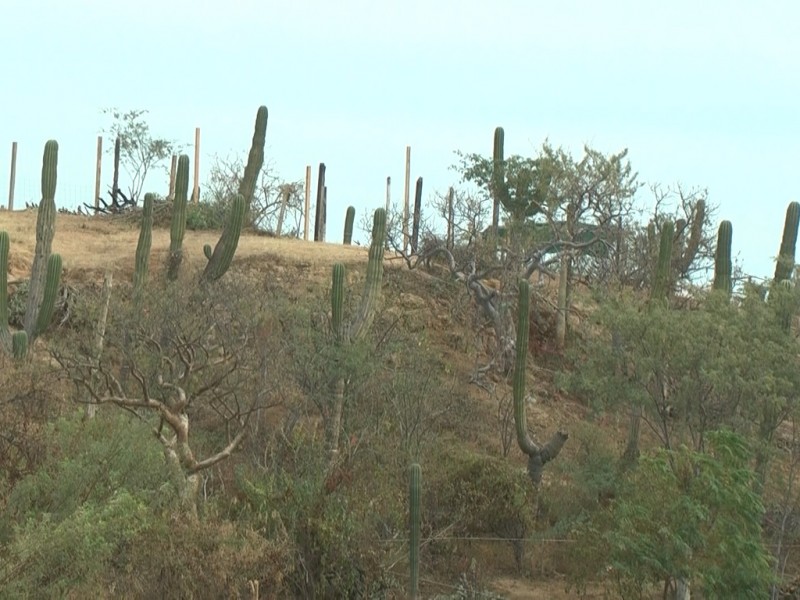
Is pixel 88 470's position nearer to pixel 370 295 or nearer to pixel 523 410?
pixel 523 410

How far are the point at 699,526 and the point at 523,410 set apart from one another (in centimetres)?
553

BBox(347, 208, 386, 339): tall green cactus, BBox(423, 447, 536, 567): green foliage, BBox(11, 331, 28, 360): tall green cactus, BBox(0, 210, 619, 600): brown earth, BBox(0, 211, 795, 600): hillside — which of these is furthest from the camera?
BBox(0, 210, 619, 600): brown earth

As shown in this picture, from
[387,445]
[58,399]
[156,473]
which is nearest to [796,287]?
[387,445]

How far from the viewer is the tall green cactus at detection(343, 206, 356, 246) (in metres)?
33.9

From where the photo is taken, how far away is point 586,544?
15594 mm

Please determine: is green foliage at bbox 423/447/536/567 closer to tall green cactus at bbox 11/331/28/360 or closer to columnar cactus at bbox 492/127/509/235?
tall green cactus at bbox 11/331/28/360

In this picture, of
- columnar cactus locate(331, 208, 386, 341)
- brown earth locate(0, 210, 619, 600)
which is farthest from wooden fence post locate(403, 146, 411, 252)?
columnar cactus locate(331, 208, 386, 341)

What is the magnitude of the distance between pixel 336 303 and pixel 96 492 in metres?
6.73

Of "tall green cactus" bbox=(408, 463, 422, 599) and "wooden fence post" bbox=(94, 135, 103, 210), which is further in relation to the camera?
"wooden fence post" bbox=(94, 135, 103, 210)

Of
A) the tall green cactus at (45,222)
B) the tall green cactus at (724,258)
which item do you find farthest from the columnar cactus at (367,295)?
the tall green cactus at (45,222)

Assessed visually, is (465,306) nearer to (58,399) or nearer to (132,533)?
(58,399)

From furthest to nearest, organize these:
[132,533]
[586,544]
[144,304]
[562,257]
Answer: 1. [562,257]
2. [144,304]
3. [586,544]
4. [132,533]

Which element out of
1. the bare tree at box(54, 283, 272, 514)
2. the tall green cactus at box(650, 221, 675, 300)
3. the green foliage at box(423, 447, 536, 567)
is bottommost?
the green foliage at box(423, 447, 536, 567)

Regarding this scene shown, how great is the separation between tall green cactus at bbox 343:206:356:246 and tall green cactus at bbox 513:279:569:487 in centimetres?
1497
